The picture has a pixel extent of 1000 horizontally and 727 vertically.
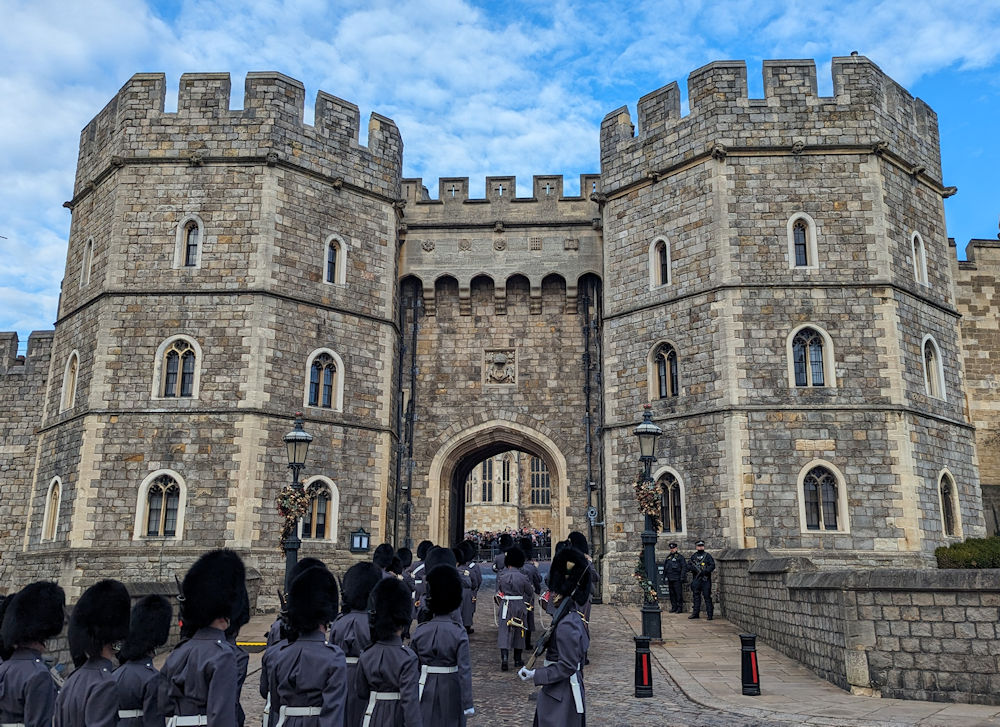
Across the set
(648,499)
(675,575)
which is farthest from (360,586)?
(675,575)

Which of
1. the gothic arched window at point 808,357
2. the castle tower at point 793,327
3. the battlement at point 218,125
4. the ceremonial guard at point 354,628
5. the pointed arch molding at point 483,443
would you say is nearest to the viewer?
the ceremonial guard at point 354,628

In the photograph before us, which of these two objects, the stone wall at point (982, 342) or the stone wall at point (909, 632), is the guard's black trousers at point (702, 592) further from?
the stone wall at point (982, 342)

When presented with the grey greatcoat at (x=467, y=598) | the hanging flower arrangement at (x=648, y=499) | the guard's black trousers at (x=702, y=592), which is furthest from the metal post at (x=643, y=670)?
the guard's black trousers at (x=702, y=592)

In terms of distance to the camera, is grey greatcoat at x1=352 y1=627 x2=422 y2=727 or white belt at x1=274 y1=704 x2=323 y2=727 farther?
grey greatcoat at x1=352 y1=627 x2=422 y2=727

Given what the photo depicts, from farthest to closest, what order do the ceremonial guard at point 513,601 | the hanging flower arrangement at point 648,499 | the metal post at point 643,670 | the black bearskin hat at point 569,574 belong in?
1. the hanging flower arrangement at point 648,499
2. the ceremonial guard at point 513,601
3. the metal post at point 643,670
4. the black bearskin hat at point 569,574

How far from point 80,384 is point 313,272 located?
589cm

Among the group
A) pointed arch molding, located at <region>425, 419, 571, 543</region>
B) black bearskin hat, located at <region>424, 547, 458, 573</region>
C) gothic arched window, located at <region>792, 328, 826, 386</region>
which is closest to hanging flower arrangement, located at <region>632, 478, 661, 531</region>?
black bearskin hat, located at <region>424, 547, 458, 573</region>

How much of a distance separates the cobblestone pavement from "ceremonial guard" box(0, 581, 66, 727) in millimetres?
3866

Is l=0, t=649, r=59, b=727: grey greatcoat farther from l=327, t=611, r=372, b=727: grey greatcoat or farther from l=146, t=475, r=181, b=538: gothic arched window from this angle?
l=146, t=475, r=181, b=538: gothic arched window

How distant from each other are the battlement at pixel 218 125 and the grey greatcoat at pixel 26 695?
654 inches

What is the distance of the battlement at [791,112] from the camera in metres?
19.8

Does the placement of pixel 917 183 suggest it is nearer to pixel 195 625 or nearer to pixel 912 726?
pixel 912 726

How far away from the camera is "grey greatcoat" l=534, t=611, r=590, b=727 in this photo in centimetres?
623

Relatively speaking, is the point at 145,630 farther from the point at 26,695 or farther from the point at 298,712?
the point at 298,712
